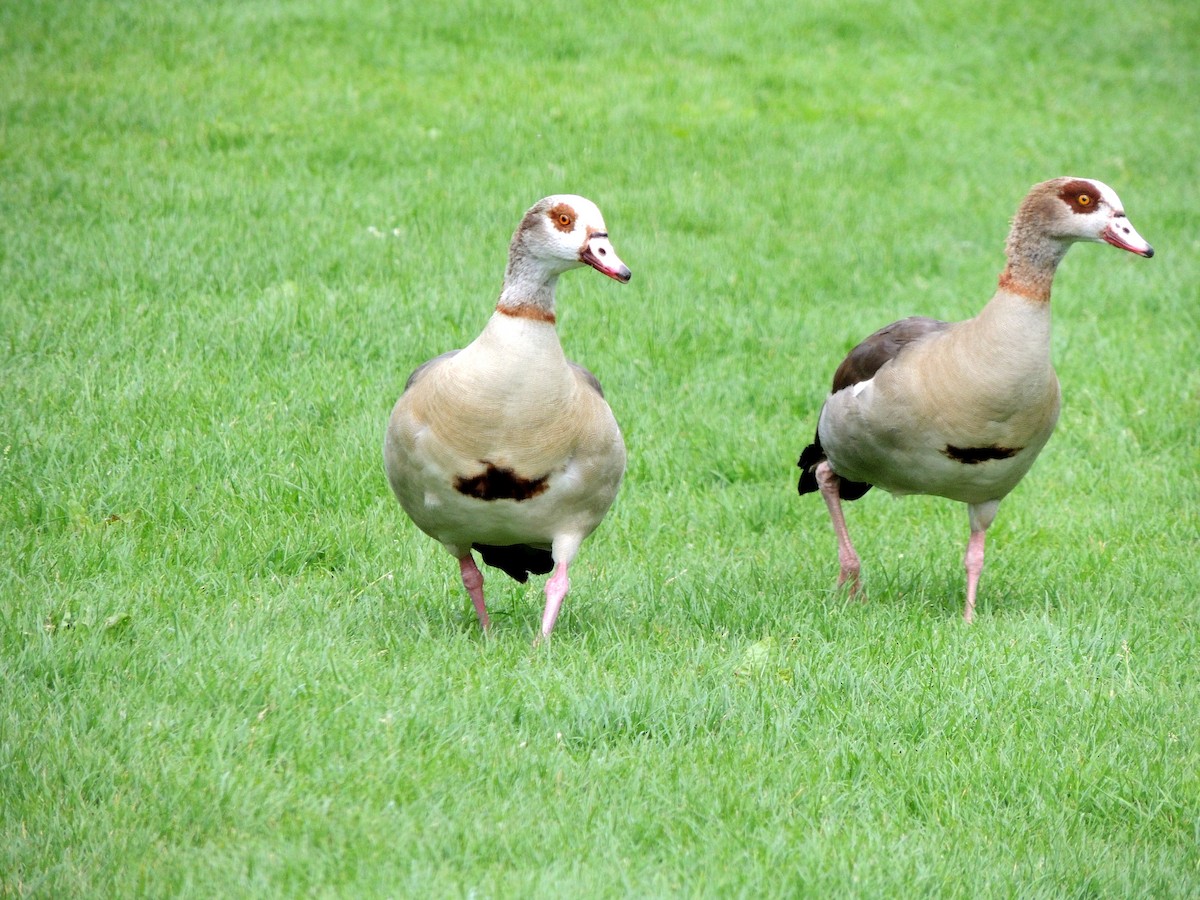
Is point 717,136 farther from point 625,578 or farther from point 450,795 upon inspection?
point 450,795

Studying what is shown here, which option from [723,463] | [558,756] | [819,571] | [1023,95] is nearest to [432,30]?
[1023,95]

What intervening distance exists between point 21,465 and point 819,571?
3.62m

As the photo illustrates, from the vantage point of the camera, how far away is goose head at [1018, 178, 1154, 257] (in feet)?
18.3

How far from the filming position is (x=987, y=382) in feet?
18.0

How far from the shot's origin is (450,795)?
12.8 feet

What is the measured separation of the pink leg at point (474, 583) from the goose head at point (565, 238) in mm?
1254

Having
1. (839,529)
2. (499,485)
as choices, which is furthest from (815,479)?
(499,485)

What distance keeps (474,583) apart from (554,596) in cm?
43

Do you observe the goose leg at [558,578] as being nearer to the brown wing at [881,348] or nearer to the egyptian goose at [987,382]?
the egyptian goose at [987,382]

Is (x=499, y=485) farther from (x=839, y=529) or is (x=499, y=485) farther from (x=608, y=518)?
(x=839, y=529)

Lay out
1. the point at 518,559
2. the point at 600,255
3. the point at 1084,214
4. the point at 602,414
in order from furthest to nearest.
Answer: the point at 518,559 → the point at 1084,214 → the point at 602,414 → the point at 600,255

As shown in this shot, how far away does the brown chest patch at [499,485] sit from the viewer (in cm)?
484

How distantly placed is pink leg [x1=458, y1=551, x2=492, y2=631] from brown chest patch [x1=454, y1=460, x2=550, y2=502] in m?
0.61

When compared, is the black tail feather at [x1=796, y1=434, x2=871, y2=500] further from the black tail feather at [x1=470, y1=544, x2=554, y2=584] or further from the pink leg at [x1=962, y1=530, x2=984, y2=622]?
the black tail feather at [x1=470, y1=544, x2=554, y2=584]
